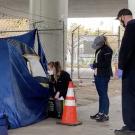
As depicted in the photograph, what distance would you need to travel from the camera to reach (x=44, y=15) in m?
15.8

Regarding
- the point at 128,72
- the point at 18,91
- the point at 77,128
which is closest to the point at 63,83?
the point at 18,91

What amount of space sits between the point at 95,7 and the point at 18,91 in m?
24.1

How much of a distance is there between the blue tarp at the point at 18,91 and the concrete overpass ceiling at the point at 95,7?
20.3 m

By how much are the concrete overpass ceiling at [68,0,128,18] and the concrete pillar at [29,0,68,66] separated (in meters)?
13.2

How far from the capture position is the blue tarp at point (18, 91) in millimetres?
8672

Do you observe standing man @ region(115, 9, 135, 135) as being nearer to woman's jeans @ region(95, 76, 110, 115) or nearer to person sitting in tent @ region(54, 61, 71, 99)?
woman's jeans @ region(95, 76, 110, 115)

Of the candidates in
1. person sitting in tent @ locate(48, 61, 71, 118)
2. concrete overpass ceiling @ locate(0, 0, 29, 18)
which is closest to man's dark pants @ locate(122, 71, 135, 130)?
person sitting in tent @ locate(48, 61, 71, 118)

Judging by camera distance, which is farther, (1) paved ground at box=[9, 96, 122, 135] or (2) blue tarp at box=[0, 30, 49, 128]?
(2) blue tarp at box=[0, 30, 49, 128]

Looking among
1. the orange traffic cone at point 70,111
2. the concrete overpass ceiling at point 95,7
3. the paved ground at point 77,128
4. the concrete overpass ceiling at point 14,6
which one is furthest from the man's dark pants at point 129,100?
the concrete overpass ceiling at point 14,6

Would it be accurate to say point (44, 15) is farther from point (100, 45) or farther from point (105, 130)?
point (105, 130)

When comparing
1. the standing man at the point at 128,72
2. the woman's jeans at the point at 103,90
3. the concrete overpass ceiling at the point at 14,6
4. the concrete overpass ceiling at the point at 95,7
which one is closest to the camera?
the standing man at the point at 128,72

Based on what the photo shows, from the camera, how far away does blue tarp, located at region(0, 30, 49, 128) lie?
867 cm

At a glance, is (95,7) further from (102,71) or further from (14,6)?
(102,71)

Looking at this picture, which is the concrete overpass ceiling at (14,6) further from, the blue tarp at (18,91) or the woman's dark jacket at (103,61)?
the woman's dark jacket at (103,61)
